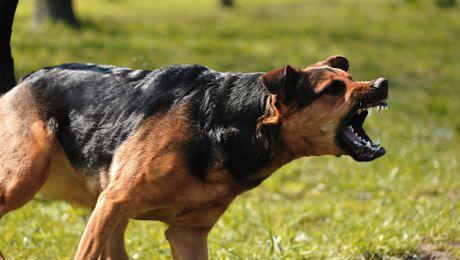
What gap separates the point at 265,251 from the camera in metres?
6.24

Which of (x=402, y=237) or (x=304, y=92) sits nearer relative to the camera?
(x=304, y=92)

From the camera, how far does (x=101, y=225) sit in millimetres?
4859

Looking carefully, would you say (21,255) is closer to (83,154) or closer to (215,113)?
(83,154)

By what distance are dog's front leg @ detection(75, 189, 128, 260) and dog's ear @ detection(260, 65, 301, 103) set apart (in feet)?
3.75

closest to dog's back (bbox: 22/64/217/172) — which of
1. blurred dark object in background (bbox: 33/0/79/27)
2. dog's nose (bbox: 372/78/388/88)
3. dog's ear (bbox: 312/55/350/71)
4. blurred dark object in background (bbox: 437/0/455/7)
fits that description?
dog's ear (bbox: 312/55/350/71)

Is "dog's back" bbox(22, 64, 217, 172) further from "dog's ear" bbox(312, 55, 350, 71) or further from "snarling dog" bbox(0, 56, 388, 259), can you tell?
"dog's ear" bbox(312, 55, 350, 71)

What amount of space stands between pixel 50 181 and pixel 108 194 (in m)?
1.00

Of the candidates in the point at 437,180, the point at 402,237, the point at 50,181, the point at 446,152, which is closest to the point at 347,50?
the point at 446,152

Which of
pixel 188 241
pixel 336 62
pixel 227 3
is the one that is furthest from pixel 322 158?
pixel 227 3

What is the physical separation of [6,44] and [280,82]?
2.30m

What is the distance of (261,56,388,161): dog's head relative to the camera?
4.86 meters

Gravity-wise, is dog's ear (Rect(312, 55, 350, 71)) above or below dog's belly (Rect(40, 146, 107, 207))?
above

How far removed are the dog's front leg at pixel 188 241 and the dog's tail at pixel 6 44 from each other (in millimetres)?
1734

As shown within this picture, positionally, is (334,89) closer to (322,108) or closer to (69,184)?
(322,108)
